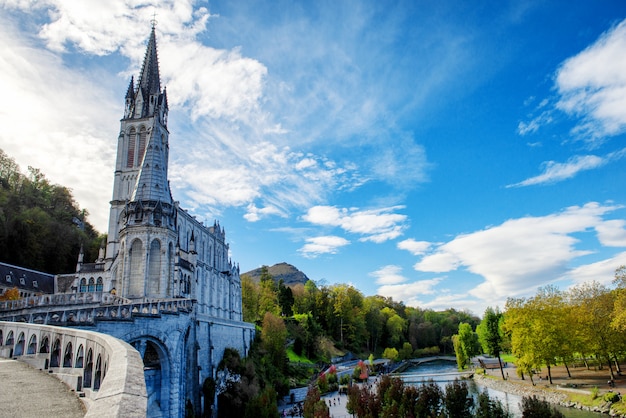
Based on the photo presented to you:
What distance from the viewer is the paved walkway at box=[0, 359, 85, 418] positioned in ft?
20.4

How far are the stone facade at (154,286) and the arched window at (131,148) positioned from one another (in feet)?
0.44

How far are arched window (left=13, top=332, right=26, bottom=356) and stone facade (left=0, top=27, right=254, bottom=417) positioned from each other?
422cm

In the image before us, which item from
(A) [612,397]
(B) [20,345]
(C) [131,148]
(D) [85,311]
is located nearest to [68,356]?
(B) [20,345]

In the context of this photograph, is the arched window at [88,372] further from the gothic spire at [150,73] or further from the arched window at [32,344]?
the gothic spire at [150,73]

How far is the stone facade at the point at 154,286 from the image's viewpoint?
75.4 ft

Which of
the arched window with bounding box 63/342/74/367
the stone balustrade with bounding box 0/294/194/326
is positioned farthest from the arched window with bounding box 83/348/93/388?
the stone balustrade with bounding box 0/294/194/326

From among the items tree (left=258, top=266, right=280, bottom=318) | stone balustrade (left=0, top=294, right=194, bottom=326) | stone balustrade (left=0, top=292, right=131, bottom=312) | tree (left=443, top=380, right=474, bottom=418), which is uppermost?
tree (left=258, top=266, right=280, bottom=318)

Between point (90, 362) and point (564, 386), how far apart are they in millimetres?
51905

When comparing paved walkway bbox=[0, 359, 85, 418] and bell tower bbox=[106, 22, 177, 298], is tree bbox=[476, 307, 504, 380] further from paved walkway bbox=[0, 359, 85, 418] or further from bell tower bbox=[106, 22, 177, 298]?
paved walkway bbox=[0, 359, 85, 418]

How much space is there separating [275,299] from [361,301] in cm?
3025

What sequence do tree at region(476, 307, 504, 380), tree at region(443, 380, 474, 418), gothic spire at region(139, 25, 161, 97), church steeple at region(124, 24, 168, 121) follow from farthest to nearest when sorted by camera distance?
tree at region(476, 307, 504, 380), gothic spire at region(139, 25, 161, 97), church steeple at region(124, 24, 168, 121), tree at region(443, 380, 474, 418)

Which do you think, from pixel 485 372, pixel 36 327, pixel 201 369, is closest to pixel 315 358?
pixel 485 372

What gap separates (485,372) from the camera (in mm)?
66625

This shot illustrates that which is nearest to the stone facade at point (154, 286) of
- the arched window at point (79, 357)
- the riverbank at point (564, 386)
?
the arched window at point (79, 357)
